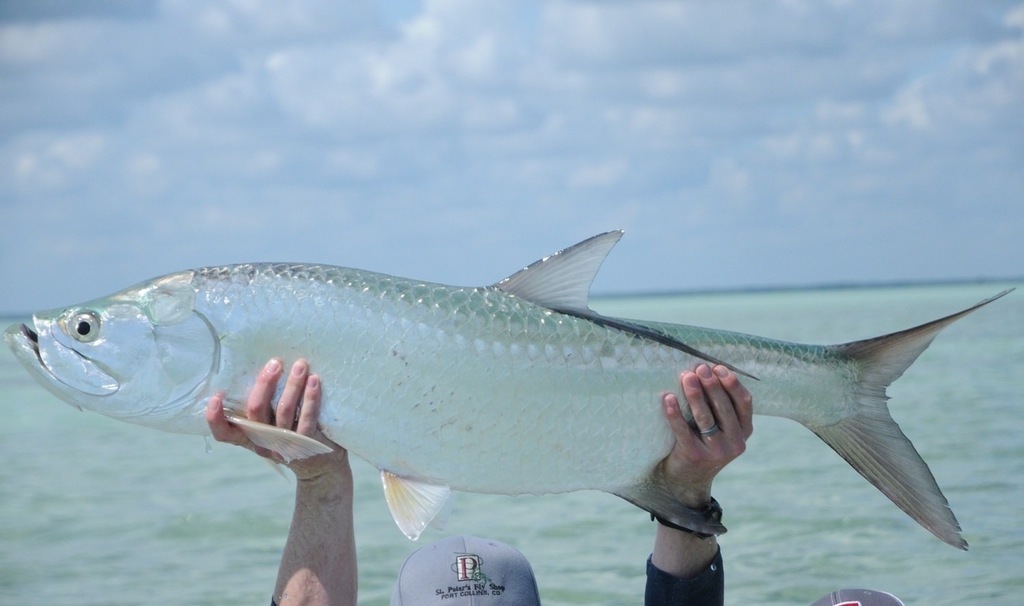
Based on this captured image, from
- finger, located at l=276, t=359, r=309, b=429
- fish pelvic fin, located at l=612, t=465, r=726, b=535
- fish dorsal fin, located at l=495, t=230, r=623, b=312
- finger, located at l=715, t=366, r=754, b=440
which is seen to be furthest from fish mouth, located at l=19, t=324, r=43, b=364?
finger, located at l=715, t=366, r=754, b=440

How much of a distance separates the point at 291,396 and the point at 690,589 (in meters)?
1.37

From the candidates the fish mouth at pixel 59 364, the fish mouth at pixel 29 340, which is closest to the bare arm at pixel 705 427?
the fish mouth at pixel 59 364

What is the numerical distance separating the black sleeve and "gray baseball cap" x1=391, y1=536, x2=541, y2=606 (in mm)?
376

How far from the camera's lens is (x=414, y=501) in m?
2.89

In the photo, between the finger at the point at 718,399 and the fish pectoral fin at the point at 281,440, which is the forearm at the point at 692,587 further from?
the fish pectoral fin at the point at 281,440

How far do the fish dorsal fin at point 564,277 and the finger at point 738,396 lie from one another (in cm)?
42

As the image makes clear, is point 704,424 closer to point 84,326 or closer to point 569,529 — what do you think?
point 84,326

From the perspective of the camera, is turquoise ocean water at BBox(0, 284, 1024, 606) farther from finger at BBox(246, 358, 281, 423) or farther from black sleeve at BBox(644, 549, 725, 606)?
black sleeve at BBox(644, 549, 725, 606)

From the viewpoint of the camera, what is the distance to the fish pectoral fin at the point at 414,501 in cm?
287

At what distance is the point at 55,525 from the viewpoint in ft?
36.5

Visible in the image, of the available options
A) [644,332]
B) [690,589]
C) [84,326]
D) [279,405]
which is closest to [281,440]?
[279,405]

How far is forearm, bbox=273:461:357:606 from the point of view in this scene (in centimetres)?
326

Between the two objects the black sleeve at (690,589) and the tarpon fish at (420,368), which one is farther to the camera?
the black sleeve at (690,589)

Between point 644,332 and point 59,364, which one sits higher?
point 644,332
